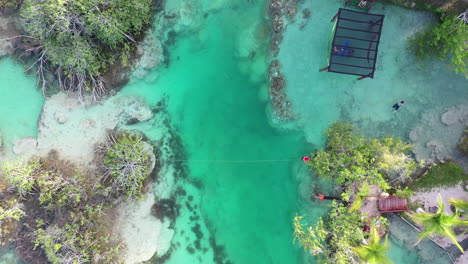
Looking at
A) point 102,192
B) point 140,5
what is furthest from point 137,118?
point 140,5

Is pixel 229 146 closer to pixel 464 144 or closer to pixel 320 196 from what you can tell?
pixel 320 196

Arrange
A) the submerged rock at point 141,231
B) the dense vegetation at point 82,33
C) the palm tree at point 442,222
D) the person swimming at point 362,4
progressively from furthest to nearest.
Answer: the submerged rock at point 141,231, the person swimming at point 362,4, the dense vegetation at point 82,33, the palm tree at point 442,222

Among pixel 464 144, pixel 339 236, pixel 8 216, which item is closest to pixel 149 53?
pixel 8 216

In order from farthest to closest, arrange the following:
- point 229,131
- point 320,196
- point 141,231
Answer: point 229,131
point 141,231
point 320,196

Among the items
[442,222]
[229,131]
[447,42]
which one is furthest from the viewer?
[229,131]

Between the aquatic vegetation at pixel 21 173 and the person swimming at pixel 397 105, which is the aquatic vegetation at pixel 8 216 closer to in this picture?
the aquatic vegetation at pixel 21 173

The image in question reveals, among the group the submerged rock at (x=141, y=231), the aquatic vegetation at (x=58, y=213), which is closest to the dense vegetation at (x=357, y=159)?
the submerged rock at (x=141, y=231)

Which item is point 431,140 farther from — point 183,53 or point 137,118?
point 137,118
